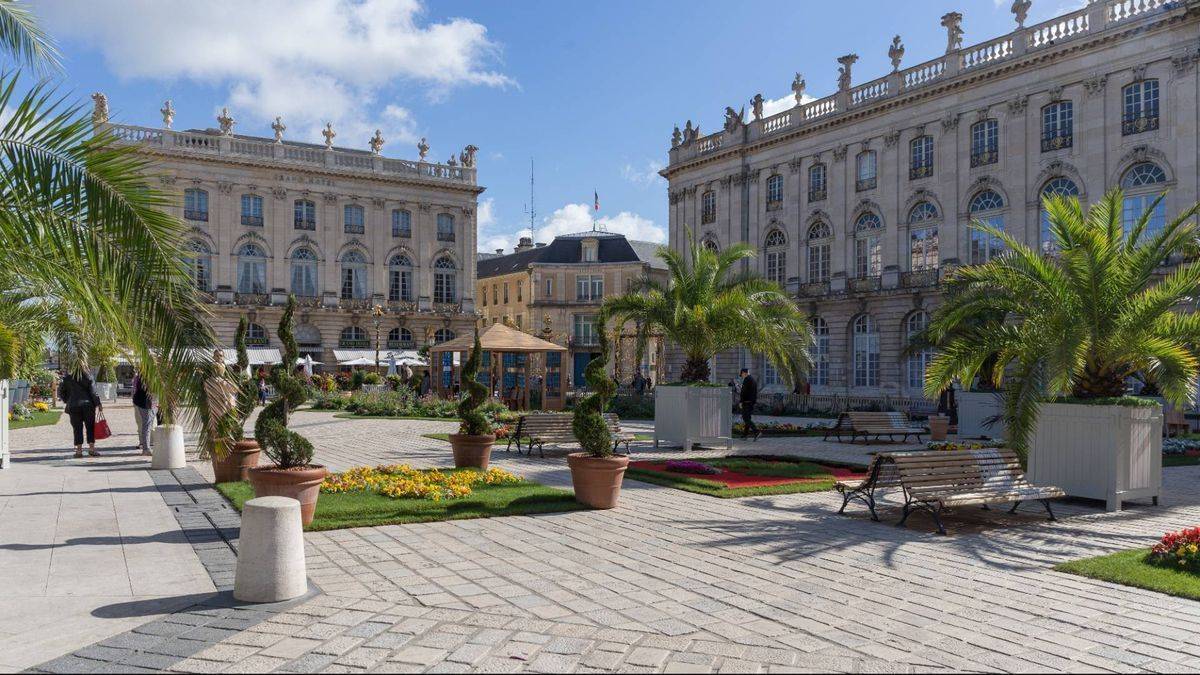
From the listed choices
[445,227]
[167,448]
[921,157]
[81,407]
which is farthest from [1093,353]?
[445,227]

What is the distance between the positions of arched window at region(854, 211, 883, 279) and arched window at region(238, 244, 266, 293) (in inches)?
1400

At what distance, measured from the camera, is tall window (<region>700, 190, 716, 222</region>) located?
162 ft

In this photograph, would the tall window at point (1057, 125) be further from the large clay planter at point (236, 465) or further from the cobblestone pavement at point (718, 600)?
the large clay planter at point (236, 465)

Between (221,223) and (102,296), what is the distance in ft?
171

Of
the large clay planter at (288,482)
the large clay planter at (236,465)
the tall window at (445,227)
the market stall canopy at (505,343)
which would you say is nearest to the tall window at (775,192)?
the market stall canopy at (505,343)

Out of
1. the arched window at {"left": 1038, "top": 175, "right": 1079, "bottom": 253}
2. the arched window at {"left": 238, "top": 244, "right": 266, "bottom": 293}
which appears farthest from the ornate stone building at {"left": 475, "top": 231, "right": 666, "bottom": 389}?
the arched window at {"left": 1038, "top": 175, "right": 1079, "bottom": 253}

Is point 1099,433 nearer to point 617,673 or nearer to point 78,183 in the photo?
point 617,673

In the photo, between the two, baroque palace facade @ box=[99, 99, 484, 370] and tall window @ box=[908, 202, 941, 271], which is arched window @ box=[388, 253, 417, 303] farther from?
tall window @ box=[908, 202, 941, 271]

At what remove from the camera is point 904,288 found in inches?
1555

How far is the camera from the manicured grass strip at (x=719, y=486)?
1259 centimetres

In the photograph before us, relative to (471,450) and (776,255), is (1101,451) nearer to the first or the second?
(471,450)

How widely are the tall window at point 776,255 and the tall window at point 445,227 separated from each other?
24128 mm

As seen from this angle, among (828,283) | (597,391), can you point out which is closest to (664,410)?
(597,391)

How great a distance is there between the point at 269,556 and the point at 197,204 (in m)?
52.8
